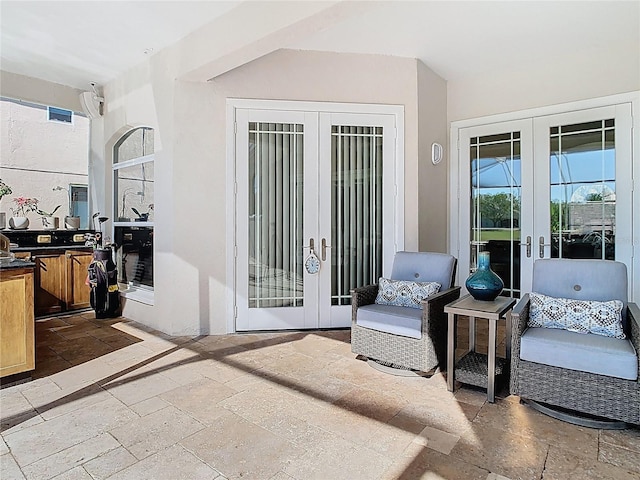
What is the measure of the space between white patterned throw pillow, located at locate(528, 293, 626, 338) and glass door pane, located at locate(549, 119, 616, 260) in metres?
2.21

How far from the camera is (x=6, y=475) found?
188cm

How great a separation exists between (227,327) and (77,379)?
155 centimetres

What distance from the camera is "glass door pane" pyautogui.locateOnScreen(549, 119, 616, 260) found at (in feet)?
14.3

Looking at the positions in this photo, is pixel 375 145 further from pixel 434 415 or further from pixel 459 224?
pixel 434 415

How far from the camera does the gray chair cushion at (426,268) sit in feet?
11.3

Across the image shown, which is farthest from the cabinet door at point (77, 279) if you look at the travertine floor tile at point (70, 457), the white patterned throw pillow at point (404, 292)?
the white patterned throw pillow at point (404, 292)

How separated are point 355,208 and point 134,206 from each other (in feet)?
9.71

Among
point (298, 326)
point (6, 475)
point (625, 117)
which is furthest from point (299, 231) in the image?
point (625, 117)

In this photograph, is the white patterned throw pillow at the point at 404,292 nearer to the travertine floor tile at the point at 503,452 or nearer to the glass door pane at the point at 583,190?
the travertine floor tile at the point at 503,452

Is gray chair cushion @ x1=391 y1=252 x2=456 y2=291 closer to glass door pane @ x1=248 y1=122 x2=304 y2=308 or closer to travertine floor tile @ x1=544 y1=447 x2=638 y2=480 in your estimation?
glass door pane @ x1=248 y1=122 x2=304 y2=308

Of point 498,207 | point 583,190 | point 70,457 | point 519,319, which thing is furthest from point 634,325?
point 70,457

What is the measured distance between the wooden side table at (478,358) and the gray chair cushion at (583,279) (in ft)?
0.98

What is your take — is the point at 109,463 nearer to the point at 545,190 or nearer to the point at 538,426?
the point at 538,426

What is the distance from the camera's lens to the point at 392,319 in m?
3.12
